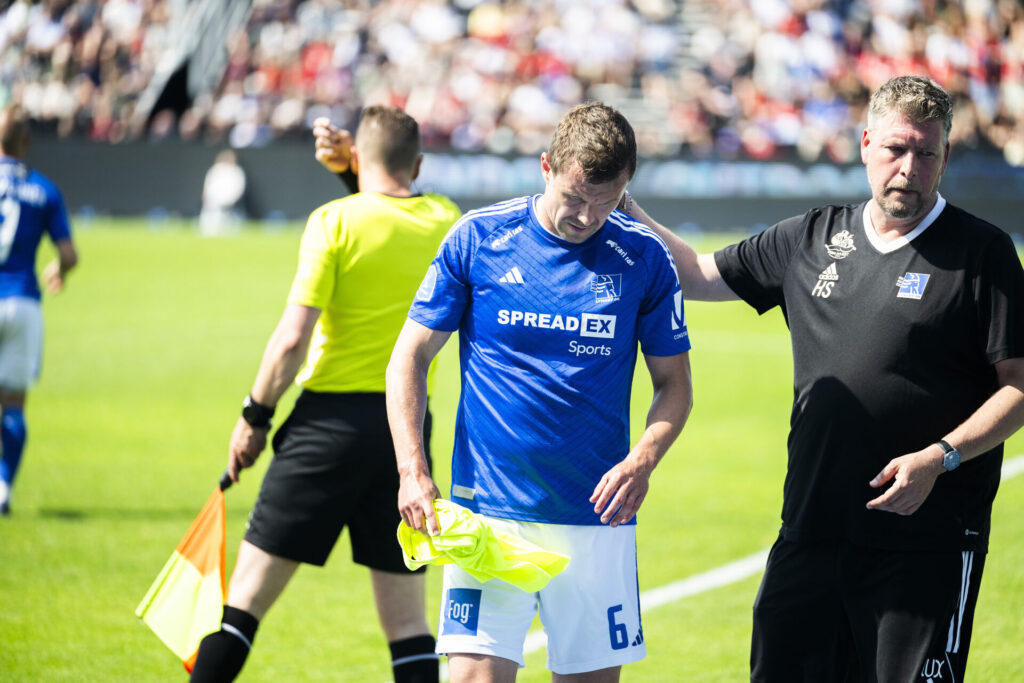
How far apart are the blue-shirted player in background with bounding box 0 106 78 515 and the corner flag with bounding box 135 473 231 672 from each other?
391cm

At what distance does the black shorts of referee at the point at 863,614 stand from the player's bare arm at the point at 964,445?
0.86 feet

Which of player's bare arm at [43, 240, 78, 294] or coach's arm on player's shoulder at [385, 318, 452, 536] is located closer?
coach's arm on player's shoulder at [385, 318, 452, 536]

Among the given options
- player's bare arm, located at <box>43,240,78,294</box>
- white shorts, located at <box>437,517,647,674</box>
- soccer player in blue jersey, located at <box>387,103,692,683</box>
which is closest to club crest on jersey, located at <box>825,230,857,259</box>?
soccer player in blue jersey, located at <box>387,103,692,683</box>

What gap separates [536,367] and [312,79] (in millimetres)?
30681

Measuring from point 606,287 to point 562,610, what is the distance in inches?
41.0

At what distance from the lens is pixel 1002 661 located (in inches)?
240

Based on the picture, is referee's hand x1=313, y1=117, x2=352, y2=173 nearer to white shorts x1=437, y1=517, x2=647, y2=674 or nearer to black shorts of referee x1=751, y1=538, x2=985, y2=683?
white shorts x1=437, y1=517, x2=647, y2=674

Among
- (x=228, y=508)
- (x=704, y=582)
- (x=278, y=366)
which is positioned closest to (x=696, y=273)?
(x=278, y=366)

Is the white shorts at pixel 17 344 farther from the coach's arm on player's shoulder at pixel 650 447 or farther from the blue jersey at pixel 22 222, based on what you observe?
the coach's arm on player's shoulder at pixel 650 447

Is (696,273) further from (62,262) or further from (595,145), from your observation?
(62,262)

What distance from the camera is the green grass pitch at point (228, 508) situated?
6.15 meters

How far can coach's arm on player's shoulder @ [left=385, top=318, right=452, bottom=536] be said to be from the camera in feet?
12.2

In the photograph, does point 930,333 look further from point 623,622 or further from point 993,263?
point 623,622

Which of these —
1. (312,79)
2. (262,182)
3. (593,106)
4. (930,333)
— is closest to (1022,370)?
(930,333)
